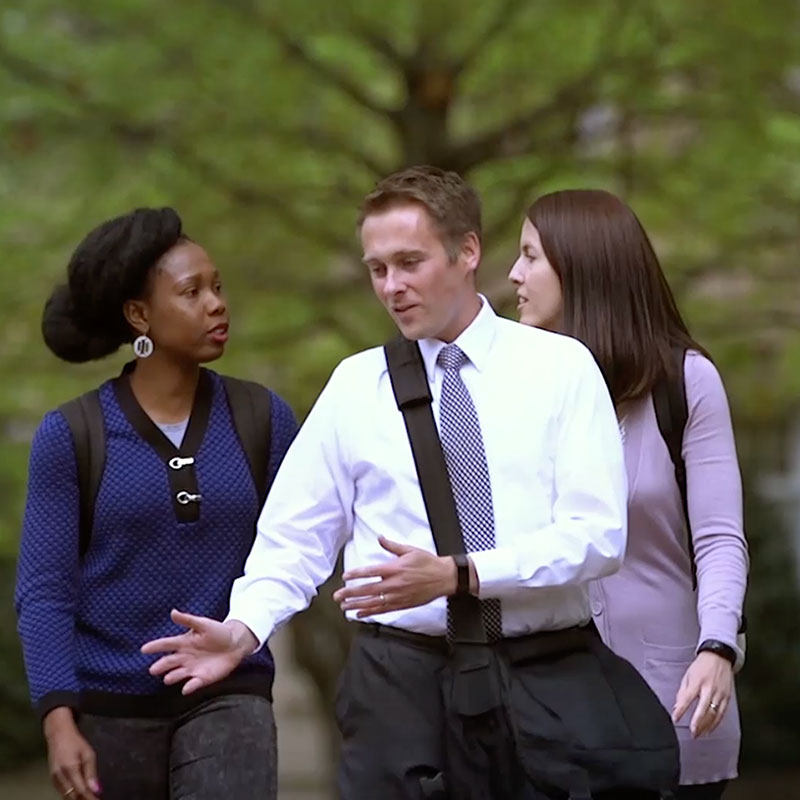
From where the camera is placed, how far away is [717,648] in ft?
12.3

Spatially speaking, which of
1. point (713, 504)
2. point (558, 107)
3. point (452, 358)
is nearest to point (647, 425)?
point (713, 504)

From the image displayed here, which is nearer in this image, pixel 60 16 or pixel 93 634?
A: pixel 93 634

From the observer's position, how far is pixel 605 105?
32.9ft

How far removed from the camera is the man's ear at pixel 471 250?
3.63 m

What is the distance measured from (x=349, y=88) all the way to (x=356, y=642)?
6.59m

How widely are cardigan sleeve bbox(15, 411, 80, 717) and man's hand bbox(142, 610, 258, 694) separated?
2.17 ft

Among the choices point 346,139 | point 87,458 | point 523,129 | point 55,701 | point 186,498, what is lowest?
point 55,701

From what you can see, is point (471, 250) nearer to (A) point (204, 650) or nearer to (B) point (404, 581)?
(B) point (404, 581)

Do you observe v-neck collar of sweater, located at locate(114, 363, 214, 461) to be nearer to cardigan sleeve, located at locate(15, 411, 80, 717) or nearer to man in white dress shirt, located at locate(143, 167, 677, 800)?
cardigan sleeve, located at locate(15, 411, 80, 717)

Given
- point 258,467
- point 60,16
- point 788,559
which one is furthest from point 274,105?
point 788,559

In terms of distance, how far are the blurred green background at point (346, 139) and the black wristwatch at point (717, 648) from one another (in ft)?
18.6

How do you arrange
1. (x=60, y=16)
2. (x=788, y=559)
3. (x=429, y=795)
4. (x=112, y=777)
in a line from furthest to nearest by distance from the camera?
(x=788, y=559) < (x=60, y=16) < (x=112, y=777) < (x=429, y=795)

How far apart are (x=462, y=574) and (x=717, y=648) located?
0.72 meters

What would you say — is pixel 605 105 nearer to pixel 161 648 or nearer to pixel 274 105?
pixel 274 105
